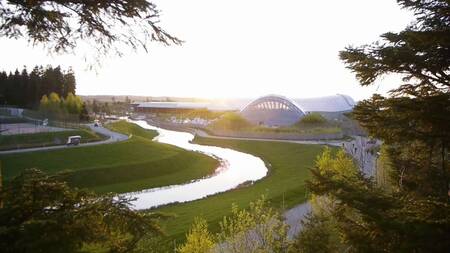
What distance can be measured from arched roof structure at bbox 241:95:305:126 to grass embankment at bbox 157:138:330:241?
2651 centimetres

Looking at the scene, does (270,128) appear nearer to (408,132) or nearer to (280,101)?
(280,101)

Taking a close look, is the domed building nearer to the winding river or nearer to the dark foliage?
the winding river

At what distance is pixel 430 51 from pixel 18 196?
602 centimetres

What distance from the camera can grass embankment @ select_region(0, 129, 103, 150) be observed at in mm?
40384

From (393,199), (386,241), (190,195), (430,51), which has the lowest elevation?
(190,195)

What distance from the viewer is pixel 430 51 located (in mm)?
6953

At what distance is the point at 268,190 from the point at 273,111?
188ft

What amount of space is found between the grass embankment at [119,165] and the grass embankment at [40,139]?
13.9 ft

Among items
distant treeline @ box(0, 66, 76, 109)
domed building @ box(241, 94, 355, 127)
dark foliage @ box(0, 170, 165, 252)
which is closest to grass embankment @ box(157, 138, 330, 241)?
dark foliage @ box(0, 170, 165, 252)

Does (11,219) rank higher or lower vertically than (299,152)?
higher

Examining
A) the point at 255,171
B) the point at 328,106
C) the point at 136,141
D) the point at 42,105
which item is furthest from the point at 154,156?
the point at 328,106

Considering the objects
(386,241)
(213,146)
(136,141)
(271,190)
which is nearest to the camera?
(386,241)

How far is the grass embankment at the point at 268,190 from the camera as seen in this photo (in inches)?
848

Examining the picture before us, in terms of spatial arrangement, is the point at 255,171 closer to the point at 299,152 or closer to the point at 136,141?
the point at 299,152
